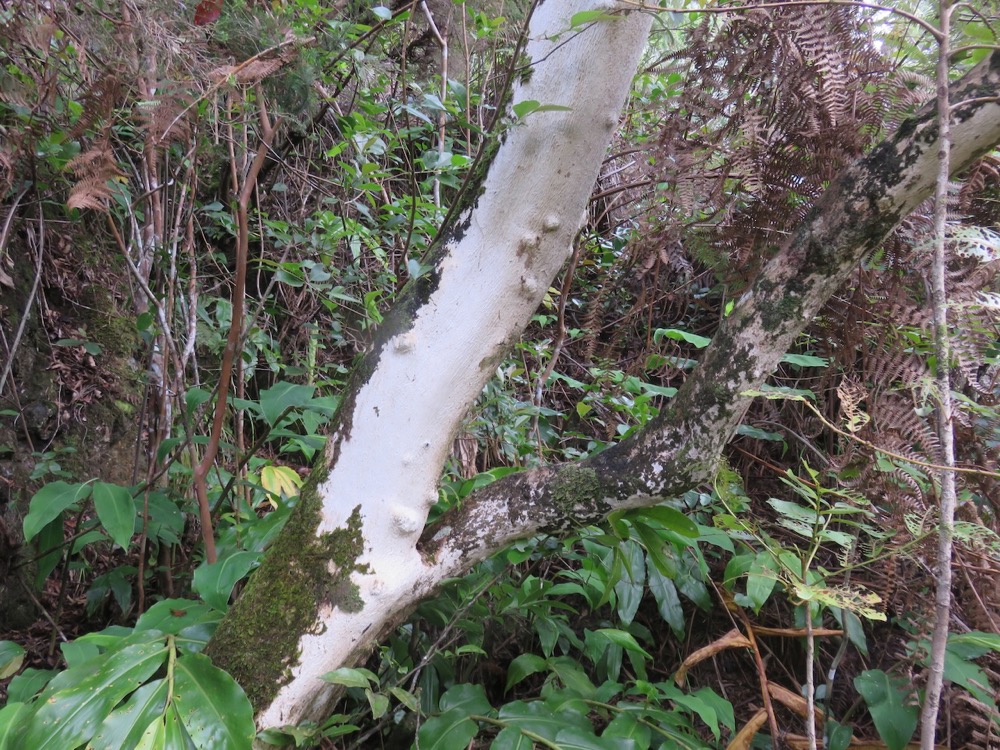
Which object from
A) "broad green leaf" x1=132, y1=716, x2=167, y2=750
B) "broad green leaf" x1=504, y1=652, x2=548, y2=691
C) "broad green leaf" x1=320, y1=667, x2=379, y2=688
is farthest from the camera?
"broad green leaf" x1=504, y1=652, x2=548, y2=691

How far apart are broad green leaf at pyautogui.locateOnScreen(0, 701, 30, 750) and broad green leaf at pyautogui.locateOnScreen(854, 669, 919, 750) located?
1685 mm

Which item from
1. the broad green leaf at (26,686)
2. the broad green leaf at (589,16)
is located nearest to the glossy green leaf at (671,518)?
the broad green leaf at (589,16)

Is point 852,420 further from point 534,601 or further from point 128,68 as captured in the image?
point 128,68

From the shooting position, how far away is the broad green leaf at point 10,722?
0.93 meters

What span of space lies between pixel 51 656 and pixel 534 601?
4.47ft

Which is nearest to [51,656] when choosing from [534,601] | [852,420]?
[534,601]

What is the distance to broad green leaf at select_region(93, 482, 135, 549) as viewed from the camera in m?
1.27

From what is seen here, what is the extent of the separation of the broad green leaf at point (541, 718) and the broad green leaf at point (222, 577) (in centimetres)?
63

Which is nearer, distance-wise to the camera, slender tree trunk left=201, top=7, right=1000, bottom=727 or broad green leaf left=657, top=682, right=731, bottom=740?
slender tree trunk left=201, top=7, right=1000, bottom=727

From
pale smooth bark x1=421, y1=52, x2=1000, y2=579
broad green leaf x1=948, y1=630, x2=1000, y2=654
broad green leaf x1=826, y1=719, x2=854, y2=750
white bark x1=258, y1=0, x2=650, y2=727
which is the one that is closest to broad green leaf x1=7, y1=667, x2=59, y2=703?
white bark x1=258, y1=0, x2=650, y2=727

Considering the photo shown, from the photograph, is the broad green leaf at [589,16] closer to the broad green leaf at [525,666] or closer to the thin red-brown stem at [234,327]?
the thin red-brown stem at [234,327]

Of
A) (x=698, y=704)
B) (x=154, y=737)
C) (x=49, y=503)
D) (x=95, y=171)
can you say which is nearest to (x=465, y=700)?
(x=698, y=704)

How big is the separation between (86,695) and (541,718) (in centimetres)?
83

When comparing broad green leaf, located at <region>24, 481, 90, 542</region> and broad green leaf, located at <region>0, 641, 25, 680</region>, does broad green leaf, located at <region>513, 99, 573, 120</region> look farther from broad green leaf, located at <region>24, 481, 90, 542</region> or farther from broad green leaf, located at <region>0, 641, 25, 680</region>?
broad green leaf, located at <region>0, 641, 25, 680</region>
